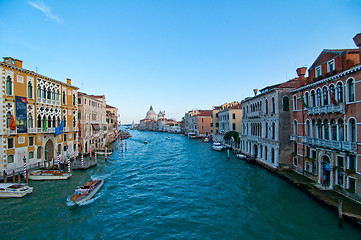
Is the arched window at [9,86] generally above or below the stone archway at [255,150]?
above

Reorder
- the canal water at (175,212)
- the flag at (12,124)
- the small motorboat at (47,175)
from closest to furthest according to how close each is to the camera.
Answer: the canal water at (175,212), the flag at (12,124), the small motorboat at (47,175)

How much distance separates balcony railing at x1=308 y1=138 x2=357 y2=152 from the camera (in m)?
12.3

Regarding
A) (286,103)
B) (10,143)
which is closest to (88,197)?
(10,143)

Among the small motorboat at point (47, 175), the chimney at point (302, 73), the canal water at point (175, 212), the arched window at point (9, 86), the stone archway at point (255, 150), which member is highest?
the chimney at point (302, 73)

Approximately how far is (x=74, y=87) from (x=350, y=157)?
106 feet

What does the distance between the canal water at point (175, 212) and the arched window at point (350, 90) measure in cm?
741

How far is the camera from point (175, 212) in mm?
13617

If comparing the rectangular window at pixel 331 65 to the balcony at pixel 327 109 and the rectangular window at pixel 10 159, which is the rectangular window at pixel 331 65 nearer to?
the balcony at pixel 327 109

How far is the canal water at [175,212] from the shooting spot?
10867mm

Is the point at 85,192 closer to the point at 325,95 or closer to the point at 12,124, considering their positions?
the point at 12,124

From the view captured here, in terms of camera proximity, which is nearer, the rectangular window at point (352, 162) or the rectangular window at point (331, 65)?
the rectangular window at point (352, 162)

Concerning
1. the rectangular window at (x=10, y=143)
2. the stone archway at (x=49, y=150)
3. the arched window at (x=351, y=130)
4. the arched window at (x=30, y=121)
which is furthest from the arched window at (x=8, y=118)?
the arched window at (x=351, y=130)

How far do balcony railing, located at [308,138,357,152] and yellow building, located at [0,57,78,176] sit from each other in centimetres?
2676

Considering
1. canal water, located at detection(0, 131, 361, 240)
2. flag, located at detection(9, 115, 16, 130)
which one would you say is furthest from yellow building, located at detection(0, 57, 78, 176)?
canal water, located at detection(0, 131, 361, 240)
